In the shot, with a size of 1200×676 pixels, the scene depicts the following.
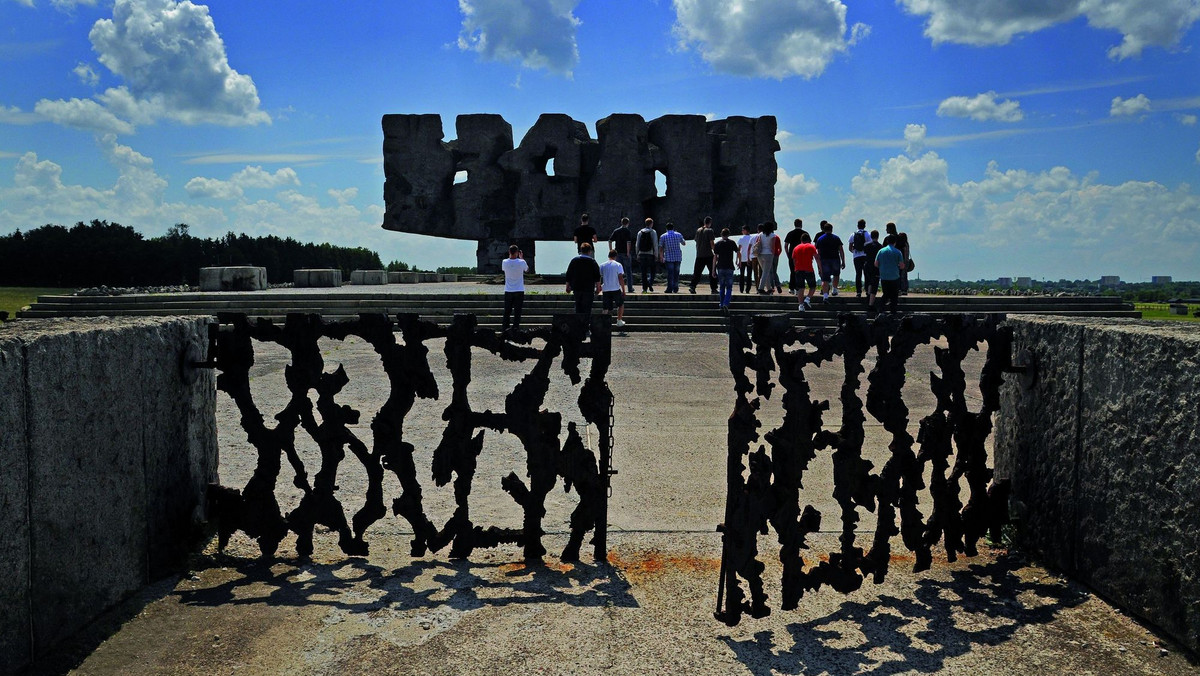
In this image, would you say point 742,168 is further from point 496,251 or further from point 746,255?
point 746,255

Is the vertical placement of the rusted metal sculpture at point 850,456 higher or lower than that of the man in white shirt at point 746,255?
lower

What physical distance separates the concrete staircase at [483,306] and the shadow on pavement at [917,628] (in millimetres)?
13317

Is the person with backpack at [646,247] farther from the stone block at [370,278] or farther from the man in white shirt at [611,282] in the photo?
the stone block at [370,278]

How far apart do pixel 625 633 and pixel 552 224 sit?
95.9 feet

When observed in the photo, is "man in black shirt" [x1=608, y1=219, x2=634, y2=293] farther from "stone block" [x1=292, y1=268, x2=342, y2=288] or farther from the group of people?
"stone block" [x1=292, y1=268, x2=342, y2=288]

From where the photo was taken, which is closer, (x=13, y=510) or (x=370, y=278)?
(x=13, y=510)

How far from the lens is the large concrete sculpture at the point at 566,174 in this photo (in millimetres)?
31859

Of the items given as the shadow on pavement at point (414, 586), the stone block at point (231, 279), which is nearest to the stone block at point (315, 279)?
the stone block at point (231, 279)

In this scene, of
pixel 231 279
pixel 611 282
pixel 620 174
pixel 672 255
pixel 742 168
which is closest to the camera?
pixel 611 282

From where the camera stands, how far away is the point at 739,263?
21.7 meters

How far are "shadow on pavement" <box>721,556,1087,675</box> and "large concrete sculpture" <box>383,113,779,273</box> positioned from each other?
2805cm

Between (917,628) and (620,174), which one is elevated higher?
(620,174)

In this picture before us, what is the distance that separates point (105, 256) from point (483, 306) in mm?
21590

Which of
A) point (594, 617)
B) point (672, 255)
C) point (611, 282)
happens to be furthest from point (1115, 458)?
point (672, 255)
